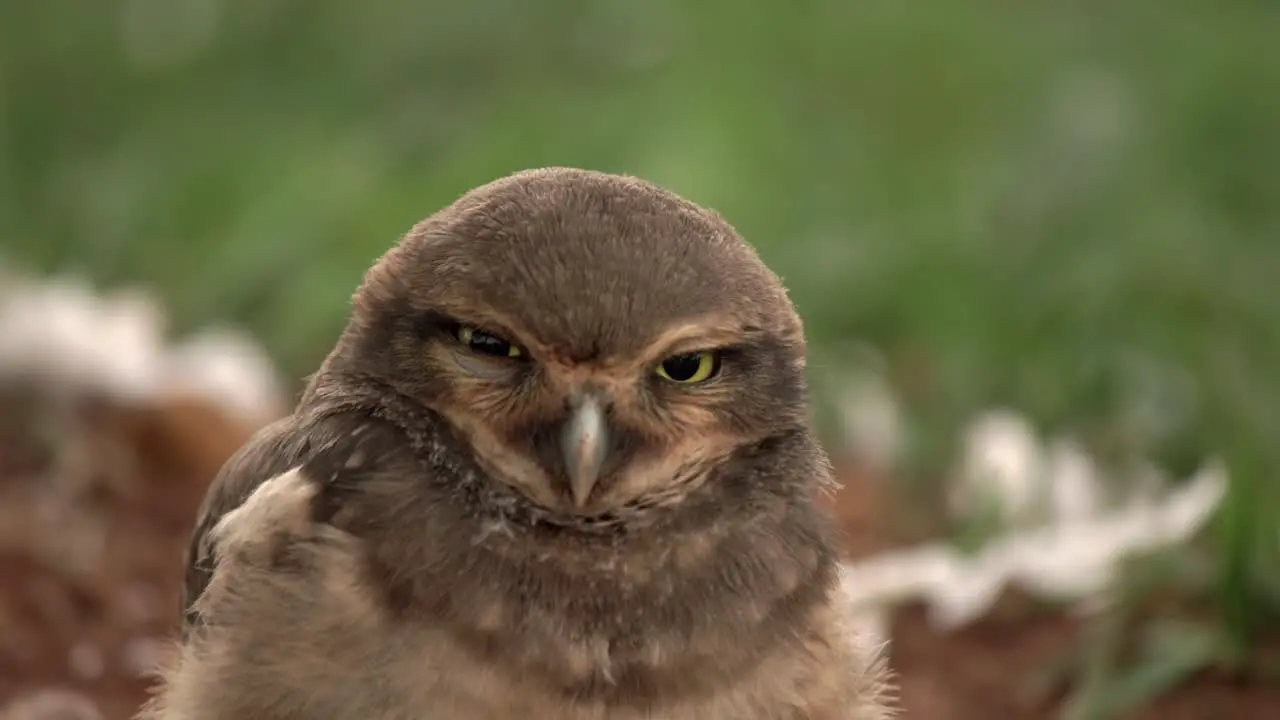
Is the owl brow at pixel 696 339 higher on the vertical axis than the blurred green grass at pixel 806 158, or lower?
lower

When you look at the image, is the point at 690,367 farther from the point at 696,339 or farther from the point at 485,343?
the point at 485,343

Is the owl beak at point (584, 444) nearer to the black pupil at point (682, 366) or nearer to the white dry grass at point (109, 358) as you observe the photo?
the black pupil at point (682, 366)

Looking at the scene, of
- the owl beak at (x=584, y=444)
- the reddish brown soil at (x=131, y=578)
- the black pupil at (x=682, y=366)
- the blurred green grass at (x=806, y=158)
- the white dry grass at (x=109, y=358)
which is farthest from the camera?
the blurred green grass at (x=806, y=158)

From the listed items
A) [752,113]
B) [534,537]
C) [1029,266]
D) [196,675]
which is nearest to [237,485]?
[196,675]

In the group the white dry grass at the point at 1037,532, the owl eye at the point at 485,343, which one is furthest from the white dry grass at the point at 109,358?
the owl eye at the point at 485,343

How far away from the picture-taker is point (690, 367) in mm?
2744

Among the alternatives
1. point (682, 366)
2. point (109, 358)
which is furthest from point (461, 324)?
point (109, 358)

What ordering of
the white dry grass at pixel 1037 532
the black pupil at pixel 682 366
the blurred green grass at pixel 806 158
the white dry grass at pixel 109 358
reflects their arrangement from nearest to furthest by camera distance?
the black pupil at pixel 682 366
the white dry grass at pixel 1037 532
the white dry grass at pixel 109 358
the blurred green grass at pixel 806 158

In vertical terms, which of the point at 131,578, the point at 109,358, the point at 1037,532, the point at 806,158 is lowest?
the point at 131,578

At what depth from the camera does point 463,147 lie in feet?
23.1

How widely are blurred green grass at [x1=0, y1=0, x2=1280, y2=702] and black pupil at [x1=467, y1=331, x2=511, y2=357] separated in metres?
2.12

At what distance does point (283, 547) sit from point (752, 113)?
4.82 metres

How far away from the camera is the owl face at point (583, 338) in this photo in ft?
8.68

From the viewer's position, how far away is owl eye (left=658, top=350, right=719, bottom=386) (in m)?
2.72
